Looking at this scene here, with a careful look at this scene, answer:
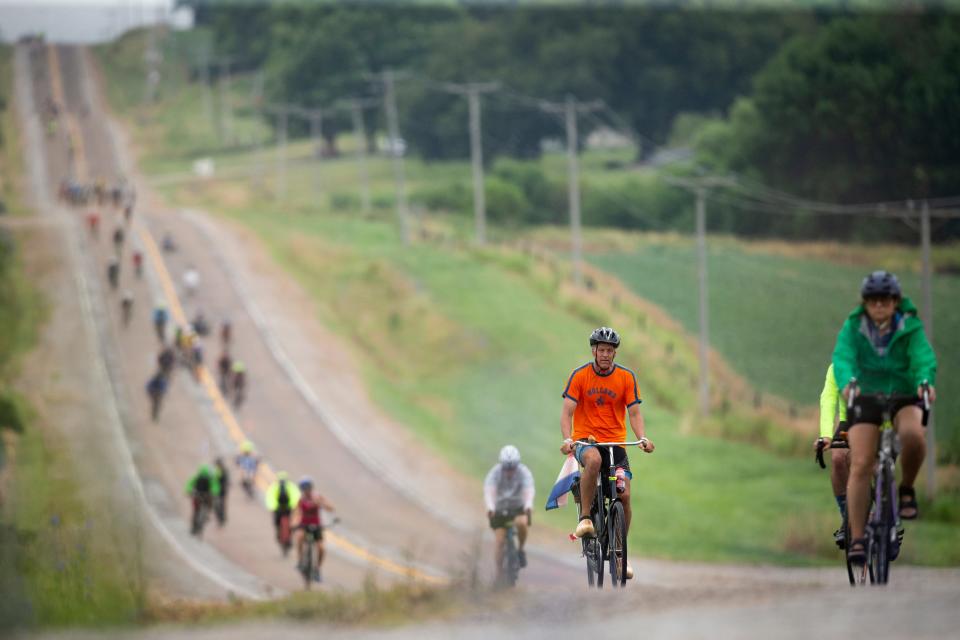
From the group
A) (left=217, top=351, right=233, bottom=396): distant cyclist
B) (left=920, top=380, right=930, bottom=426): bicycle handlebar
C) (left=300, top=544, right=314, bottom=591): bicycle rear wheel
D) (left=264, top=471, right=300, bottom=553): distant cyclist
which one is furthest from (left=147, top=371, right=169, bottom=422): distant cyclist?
(left=920, top=380, right=930, bottom=426): bicycle handlebar

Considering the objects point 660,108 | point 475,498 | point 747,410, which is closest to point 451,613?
point 475,498

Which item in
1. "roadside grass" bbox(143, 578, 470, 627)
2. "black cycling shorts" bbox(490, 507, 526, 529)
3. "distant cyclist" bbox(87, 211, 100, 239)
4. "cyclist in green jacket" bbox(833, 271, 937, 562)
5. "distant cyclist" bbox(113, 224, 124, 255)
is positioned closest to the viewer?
"cyclist in green jacket" bbox(833, 271, 937, 562)

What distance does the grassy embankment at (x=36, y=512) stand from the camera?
24812 millimetres

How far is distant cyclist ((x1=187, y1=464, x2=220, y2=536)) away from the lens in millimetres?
43625

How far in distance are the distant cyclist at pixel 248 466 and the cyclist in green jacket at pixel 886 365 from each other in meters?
39.8

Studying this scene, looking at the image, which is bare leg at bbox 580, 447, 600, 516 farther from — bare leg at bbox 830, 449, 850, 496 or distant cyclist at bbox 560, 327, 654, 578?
bare leg at bbox 830, 449, 850, 496

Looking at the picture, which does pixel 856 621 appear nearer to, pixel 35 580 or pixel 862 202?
pixel 35 580

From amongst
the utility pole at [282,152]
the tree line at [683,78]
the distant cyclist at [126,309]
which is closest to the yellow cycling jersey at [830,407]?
the distant cyclist at [126,309]

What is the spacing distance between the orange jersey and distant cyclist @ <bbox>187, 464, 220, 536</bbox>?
29.7 meters

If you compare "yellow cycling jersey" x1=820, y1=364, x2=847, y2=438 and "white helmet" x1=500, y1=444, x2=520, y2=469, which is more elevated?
"yellow cycling jersey" x1=820, y1=364, x2=847, y2=438

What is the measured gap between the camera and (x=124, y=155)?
150250 millimetres

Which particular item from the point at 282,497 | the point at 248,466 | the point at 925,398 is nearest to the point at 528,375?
the point at 248,466

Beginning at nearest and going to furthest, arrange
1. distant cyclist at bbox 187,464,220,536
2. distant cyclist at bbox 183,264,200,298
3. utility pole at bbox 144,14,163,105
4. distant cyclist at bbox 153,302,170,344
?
distant cyclist at bbox 187,464,220,536 < distant cyclist at bbox 153,302,170,344 < distant cyclist at bbox 183,264,200,298 < utility pole at bbox 144,14,163,105

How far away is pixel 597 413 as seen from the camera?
14891mm
